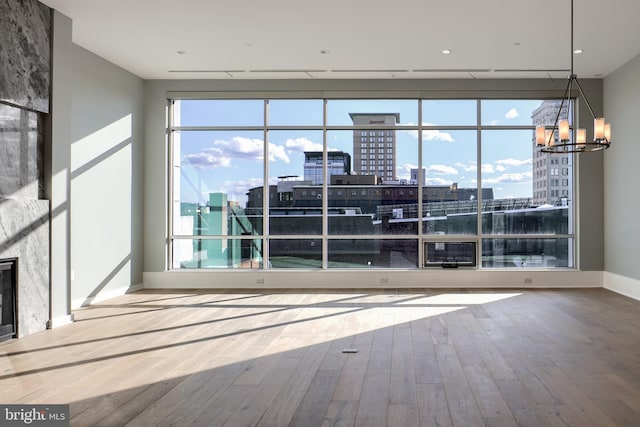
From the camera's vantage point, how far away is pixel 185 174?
8.20 m

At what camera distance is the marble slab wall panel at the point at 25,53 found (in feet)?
15.1

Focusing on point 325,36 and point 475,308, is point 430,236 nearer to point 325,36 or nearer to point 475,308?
point 475,308

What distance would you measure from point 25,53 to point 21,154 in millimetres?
995

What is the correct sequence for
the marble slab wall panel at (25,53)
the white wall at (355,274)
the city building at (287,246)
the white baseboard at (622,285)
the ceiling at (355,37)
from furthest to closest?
the white wall at (355,274), the white baseboard at (622,285), the ceiling at (355,37), the marble slab wall panel at (25,53), the city building at (287,246)

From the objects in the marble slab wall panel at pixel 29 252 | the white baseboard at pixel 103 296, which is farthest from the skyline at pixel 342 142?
the marble slab wall panel at pixel 29 252

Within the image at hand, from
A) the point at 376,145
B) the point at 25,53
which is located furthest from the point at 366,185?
the point at 25,53

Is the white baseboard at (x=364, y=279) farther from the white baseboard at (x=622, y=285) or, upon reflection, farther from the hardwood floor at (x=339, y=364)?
the hardwood floor at (x=339, y=364)

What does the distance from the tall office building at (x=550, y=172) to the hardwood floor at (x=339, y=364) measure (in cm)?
205

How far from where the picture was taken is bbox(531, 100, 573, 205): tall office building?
7.97m

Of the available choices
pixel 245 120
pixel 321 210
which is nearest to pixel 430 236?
pixel 321 210

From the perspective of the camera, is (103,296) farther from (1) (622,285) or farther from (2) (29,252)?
(1) (622,285)

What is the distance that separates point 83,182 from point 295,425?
492cm

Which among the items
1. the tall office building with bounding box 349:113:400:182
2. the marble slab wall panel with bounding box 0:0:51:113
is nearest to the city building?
the marble slab wall panel with bounding box 0:0:51:113

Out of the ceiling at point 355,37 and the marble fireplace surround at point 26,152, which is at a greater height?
the ceiling at point 355,37
